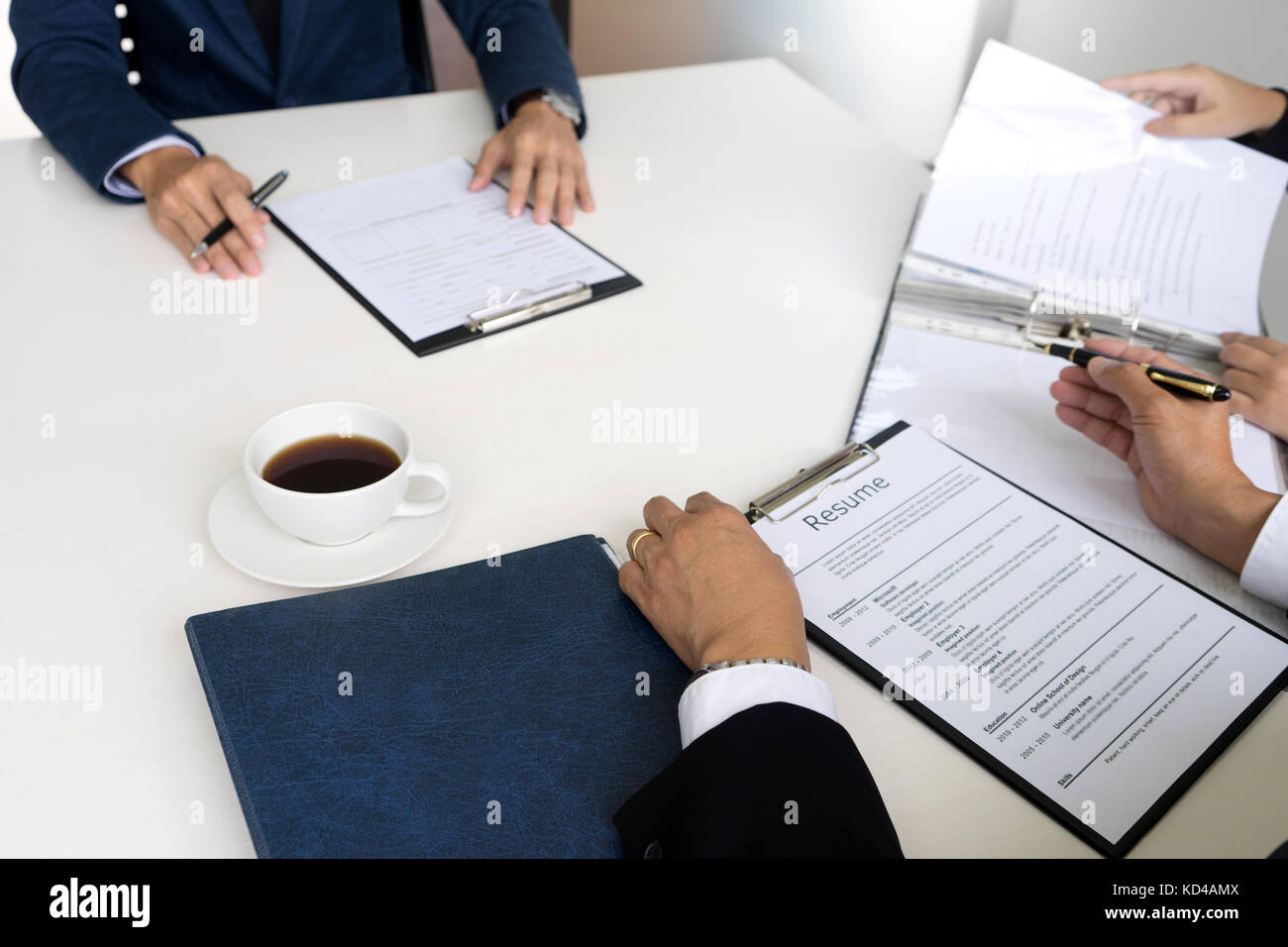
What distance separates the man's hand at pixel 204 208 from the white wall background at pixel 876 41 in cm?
229

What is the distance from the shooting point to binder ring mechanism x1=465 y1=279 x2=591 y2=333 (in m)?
1.09

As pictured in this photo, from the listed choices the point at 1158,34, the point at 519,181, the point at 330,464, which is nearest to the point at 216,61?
the point at 519,181

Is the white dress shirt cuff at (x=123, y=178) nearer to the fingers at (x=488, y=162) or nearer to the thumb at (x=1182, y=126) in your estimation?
the fingers at (x=488, y=162)

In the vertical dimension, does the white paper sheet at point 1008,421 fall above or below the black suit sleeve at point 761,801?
above

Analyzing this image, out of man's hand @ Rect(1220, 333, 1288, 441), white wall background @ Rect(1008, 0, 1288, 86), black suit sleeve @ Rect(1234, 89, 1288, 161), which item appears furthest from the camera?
white wall background @ Rect(1008, 0, 1288, 86)

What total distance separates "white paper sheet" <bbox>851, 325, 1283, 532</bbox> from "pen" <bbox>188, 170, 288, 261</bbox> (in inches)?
29.9

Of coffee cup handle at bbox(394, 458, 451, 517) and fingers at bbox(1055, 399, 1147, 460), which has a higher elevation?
fingers at bbox(1055, 399, 1147, 460)

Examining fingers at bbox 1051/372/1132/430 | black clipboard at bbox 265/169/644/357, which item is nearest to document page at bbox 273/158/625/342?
black clipboard at bbox 265/169/644/357

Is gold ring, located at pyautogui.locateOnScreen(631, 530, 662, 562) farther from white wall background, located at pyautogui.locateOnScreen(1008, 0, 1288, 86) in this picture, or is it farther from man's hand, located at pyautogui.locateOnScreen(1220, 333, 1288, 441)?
white wall background, located at pyautogui.locateOnScreen(1008, 0, 1288, 86)

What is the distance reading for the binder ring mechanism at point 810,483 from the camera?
89 cm

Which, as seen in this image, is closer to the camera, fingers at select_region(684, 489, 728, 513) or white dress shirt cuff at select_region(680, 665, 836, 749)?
white dress shirt cuff at select_region(680, 665, 836, 749)

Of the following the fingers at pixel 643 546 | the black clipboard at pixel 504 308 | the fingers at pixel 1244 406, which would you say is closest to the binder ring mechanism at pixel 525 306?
the black clipboard at pixel 504 308

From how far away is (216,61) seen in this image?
1613 mm

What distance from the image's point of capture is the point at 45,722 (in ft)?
2.27
